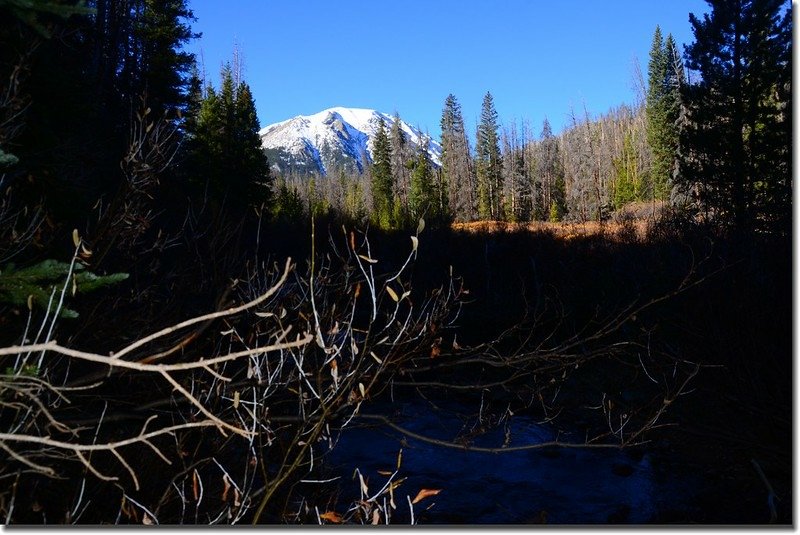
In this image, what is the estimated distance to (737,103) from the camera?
68.0 feet

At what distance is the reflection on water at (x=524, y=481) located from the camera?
6.76 m

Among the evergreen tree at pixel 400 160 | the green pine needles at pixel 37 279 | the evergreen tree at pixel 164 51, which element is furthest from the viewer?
the evergreen tree at pixel 400 160

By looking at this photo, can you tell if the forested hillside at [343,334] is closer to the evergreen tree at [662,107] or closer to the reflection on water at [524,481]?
the reflection on water at [524,481]

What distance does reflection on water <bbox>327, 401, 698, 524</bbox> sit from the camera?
6.76 m

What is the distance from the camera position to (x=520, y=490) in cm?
746

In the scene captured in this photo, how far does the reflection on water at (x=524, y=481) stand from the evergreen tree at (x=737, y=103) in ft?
44.3

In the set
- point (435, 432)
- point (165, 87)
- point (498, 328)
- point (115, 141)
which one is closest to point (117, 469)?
point (435, 432)

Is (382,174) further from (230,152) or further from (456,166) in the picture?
(230,152)

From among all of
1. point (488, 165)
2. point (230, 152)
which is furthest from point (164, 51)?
point (488, 165)

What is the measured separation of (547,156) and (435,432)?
6446cm

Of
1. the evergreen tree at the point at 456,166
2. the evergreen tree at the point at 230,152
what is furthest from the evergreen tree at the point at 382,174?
the evergreen tree at the point at 230,152

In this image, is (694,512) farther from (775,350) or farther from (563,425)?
(563,425)

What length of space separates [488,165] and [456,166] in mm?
4791

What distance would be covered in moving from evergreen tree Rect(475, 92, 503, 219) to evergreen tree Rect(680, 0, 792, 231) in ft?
125
